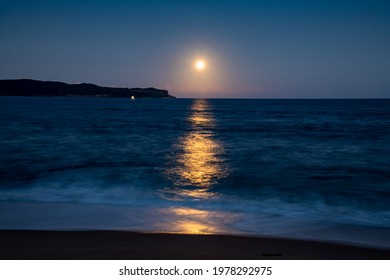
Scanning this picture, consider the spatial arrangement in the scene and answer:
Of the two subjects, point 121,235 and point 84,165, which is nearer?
point 121,235

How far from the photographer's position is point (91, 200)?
36.0ft

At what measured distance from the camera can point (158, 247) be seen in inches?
236

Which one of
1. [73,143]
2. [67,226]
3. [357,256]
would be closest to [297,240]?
[357,256]

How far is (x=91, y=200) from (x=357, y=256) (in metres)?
7.68

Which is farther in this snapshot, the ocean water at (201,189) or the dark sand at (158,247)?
the ocean water at (201,189)

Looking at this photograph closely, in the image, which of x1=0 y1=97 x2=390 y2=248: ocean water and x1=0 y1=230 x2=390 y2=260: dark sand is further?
x1=0 y1=97 x2=390 y2=248: ocean water

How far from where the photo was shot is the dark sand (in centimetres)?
544

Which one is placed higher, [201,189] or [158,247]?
[158,247]

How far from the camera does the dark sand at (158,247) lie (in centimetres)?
544

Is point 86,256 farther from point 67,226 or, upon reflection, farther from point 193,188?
point 193,188

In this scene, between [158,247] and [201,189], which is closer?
[158,247]

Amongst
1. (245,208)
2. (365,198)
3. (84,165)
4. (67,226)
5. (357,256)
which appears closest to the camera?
(357,256)
